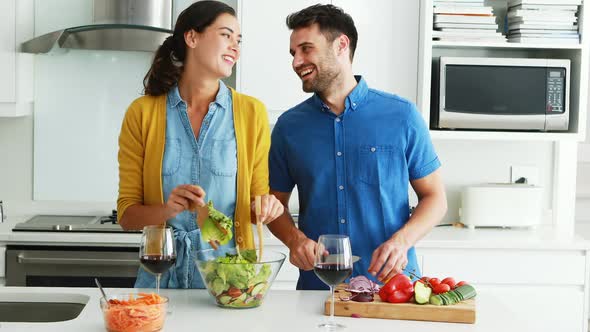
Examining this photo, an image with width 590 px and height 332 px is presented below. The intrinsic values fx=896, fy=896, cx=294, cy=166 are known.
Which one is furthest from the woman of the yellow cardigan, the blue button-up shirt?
the blue button-up shirt

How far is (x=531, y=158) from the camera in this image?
439 centimetres

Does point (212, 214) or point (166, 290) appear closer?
point (212, 214)

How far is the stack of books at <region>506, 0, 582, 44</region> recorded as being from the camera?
394cm

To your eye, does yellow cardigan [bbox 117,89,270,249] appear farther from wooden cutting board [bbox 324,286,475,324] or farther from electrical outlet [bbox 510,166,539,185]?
electrical outlet [bbox 510,166,539,185]

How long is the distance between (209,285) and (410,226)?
2.34ft

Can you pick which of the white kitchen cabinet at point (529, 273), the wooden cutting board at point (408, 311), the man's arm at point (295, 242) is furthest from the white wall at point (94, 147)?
the wooden cutting board at point (408, 311)

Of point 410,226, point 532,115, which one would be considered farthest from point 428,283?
point 532,115

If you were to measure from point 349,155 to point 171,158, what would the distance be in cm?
56

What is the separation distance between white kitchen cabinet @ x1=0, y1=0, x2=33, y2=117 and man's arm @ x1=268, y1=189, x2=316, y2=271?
5.78 feet

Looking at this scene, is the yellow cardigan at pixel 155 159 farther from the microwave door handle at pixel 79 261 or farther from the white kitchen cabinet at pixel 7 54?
the white kitchen cabinet at pixel 7 54

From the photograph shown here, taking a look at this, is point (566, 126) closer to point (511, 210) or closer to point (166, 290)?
point (511, 210)

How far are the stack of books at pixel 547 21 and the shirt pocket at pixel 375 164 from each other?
4.99 ft

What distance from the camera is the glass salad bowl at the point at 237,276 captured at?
2.15 metres

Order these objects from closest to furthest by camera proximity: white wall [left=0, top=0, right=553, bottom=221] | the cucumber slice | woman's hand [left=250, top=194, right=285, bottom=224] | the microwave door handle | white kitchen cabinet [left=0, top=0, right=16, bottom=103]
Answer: the cucumber slice
woman's hand [left=250, top=194, right=285, bottom=224]
the microwave door handle
white kitchen cabinet [left=0, top=0, right=16, bottom=103]
white wall [left=0, top=0, right=553, bottom=221]
